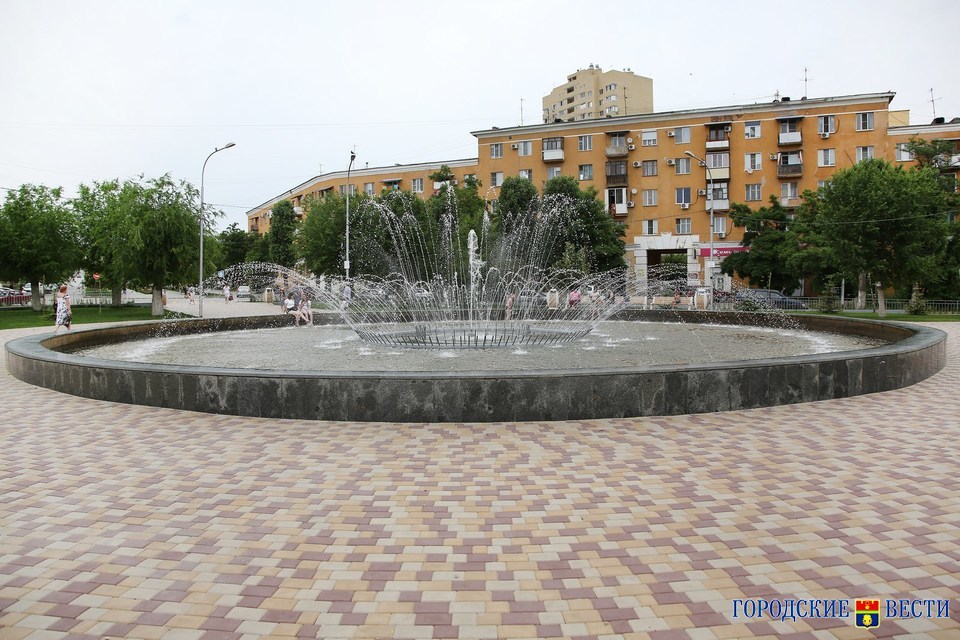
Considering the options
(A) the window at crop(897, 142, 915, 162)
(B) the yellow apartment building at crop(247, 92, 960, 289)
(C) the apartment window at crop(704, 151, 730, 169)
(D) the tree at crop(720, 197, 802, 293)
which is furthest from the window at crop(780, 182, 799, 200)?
(A) the window at crop(897, 142, 915, 162)

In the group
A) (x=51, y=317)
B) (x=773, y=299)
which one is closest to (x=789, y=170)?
(x=773, y=299)

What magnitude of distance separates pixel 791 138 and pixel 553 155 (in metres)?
16.2

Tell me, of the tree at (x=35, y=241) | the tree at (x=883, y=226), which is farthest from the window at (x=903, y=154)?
the tree at (x=35, y=241)

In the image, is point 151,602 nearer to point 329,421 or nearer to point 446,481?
point 446,481

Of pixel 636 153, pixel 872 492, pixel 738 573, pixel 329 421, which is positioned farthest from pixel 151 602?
pixel 636 153

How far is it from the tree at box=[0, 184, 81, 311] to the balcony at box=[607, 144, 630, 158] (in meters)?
35.7

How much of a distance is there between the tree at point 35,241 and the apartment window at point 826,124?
4810 cm

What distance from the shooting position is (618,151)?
1795 inches

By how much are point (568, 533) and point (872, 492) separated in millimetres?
2434

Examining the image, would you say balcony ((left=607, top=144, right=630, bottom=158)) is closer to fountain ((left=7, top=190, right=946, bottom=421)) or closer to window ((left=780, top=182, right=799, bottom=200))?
window ((left=780, top=182, right=799, bottom=200))

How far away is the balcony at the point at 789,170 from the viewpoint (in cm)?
4241

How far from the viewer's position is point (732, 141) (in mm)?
43562

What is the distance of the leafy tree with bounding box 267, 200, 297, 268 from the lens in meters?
68.9

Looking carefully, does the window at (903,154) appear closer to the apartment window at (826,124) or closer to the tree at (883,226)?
the apartment window at (826,124)
